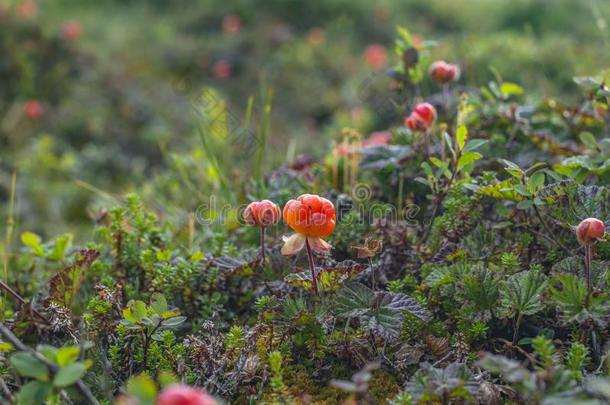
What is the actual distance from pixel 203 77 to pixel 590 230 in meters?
4.59

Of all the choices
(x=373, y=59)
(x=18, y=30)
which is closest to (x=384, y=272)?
(x=373, y=59)

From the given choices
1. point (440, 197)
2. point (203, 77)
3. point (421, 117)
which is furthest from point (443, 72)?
point (203, 77)

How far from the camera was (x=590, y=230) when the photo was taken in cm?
134

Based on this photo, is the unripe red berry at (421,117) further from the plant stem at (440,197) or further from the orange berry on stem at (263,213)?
the orange berry on stem at (263,213)

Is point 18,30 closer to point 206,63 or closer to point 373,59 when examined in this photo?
point 206,63

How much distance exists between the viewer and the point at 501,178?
201cm

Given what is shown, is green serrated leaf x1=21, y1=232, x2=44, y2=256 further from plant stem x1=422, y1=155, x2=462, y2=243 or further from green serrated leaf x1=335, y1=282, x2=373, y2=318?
plant stem x1=422, y1=155, x2=462, y2=243

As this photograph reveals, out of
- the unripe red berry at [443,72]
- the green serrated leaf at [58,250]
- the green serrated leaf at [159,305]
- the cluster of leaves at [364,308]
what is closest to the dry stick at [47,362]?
the cluster of leaves at [364,308]

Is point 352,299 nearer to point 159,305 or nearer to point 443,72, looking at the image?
point 159,305

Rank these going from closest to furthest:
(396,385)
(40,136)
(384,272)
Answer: (396,385) < (384,272) < (40,136)

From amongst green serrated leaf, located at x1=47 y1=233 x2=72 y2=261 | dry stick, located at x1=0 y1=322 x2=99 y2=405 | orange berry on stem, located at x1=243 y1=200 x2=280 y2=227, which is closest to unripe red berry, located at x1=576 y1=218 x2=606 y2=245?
orange berry on stem, located at x1=243 y1=200 x2=280 y2=227

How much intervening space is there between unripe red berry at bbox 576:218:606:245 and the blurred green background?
1201 millimetres

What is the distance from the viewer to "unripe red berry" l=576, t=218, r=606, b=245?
1.34 metres

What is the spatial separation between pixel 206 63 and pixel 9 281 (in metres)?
3.87
